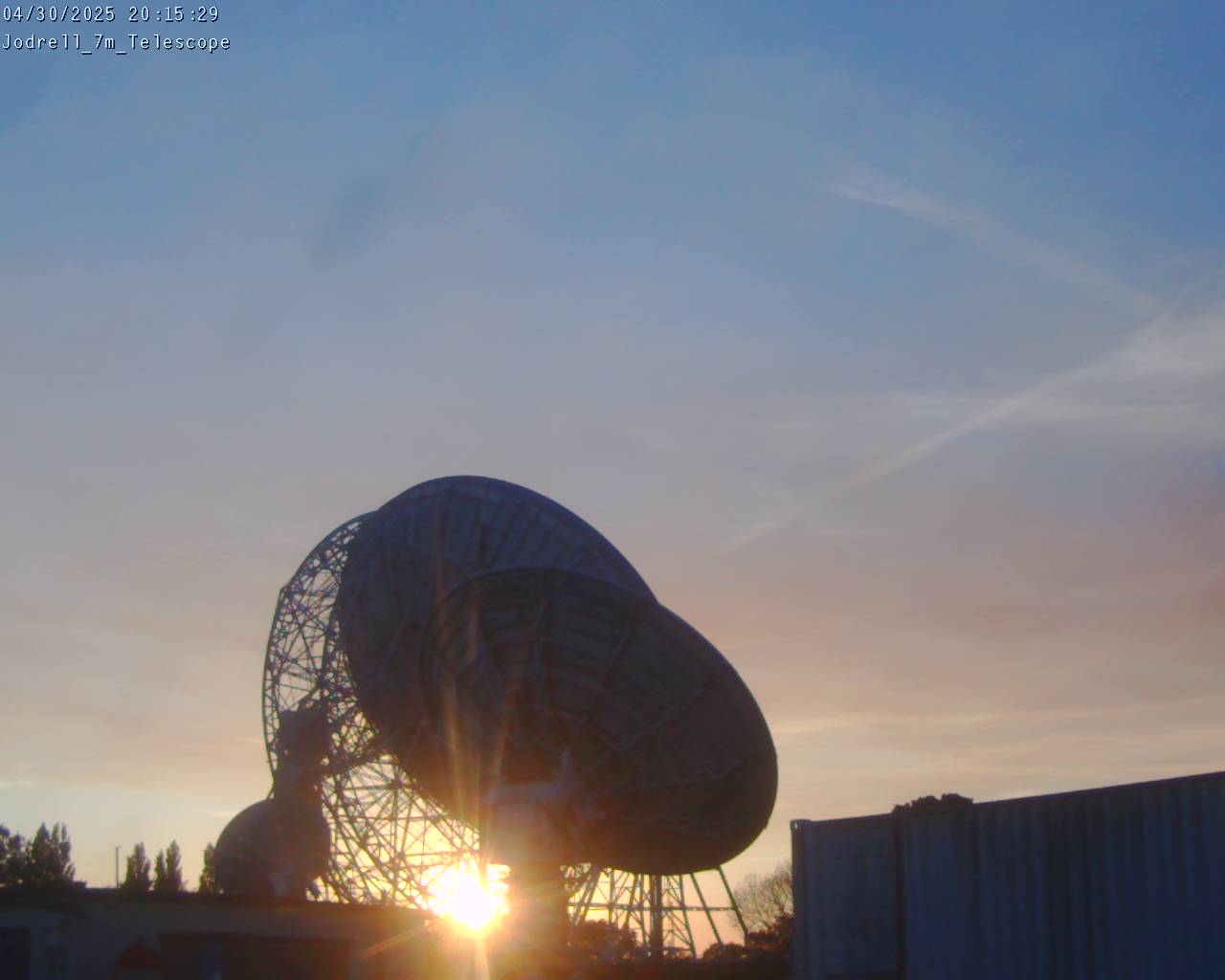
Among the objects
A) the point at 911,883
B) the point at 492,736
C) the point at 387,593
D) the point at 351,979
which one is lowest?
the point at 351,979

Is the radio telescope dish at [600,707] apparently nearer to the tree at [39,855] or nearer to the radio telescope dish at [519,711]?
the radio telescope dish at [519,711]

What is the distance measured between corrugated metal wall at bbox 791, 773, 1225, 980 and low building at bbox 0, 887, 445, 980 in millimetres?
13584

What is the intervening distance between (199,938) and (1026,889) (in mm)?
21282

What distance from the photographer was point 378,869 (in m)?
47.7

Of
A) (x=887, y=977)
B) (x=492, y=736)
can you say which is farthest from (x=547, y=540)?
(x=887, y=977)

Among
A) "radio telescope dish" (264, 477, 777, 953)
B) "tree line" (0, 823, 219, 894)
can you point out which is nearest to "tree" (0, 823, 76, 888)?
"tree line" (0, 823, 219, 894)

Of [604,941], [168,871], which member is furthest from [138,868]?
[604,941]

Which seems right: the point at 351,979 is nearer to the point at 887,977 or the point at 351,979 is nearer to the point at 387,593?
the point at 387,593

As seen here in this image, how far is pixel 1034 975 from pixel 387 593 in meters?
22.5

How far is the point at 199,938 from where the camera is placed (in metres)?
40.2

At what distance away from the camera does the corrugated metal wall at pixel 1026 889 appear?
27719 millimetres

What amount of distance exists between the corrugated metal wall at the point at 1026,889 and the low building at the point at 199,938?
13.6 metres

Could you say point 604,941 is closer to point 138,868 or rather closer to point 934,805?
point 934,805

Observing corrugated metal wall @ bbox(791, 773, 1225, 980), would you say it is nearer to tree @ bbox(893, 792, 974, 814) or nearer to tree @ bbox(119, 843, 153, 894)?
tree @ bbox(893, 792, 974, 814)
